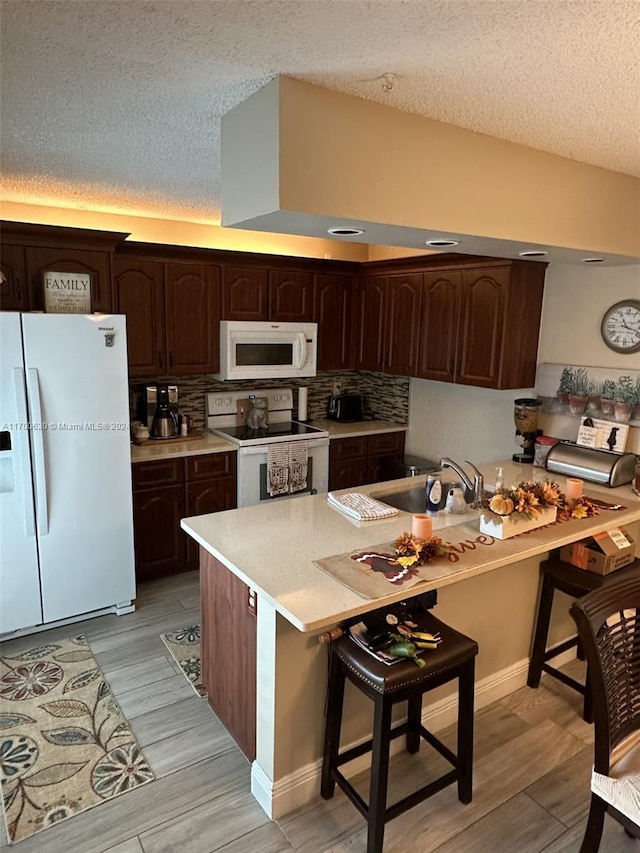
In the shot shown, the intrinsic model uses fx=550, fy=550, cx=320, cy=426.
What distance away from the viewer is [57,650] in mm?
2908

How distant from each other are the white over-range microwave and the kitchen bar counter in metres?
1.66

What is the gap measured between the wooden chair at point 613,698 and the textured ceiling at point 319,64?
1.45m

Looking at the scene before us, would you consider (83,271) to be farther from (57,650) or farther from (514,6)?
(514,6)

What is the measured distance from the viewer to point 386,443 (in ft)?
15.3

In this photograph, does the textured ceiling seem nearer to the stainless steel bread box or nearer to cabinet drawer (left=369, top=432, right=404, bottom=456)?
the stainless steel bread box

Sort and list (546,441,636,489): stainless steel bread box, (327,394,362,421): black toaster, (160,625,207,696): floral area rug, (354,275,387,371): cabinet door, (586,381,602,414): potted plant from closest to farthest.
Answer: (160,625,207,696): floral area rug
(546,441,636,489): stainless steel bread box
(586,381,602,414): potted plant
(354,275,387,371): cabinet door
(327,394,362,421): black toaster

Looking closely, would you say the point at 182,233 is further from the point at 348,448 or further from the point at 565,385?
the point at 565,385

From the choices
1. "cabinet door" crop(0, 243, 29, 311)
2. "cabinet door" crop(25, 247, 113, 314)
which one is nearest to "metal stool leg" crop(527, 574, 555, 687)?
"cabinet door" crop(25, 247, 113, 314)

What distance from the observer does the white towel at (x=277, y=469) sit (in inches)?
155

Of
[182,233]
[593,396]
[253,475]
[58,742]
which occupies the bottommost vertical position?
[58,742]

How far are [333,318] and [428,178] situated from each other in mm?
2662

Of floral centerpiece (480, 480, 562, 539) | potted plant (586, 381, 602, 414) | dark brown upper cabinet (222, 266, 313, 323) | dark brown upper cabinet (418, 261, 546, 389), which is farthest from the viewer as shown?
dark brown upper cabinet (222, 266, 313, 323)

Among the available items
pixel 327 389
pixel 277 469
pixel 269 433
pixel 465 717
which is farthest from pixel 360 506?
pixel 327 389

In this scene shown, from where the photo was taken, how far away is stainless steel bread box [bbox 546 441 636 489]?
2883 millimetres
